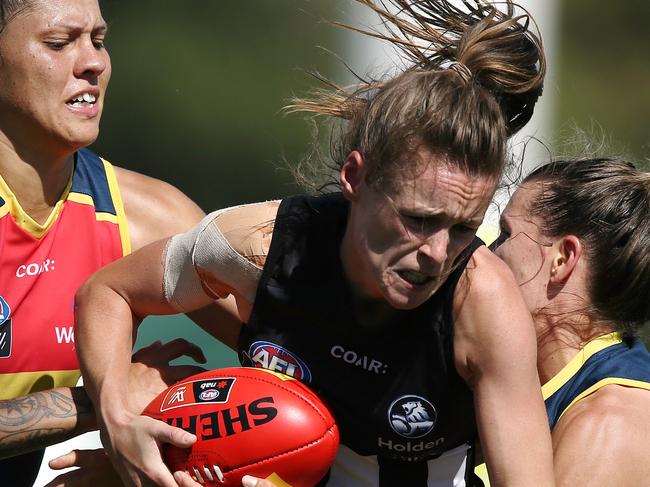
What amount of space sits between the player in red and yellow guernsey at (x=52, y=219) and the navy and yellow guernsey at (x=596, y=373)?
43.0 inches

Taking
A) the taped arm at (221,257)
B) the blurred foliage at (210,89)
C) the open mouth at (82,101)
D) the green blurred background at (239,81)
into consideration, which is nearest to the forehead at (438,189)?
the taped arm at (221,257)

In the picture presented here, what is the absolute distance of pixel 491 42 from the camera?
2.92 meters

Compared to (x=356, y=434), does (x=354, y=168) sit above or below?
above

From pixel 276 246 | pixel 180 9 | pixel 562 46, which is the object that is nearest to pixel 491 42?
pixel 276 246

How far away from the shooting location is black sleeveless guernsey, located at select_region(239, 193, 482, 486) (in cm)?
294

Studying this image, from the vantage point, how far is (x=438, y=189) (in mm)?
2695

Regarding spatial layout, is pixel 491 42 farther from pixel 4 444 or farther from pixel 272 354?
pixel 4 444

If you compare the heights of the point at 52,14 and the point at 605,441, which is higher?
the point at 52,14

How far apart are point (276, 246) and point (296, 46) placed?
1277 cm

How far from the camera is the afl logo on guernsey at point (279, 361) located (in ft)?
10.0

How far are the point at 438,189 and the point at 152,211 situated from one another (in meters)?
1.48

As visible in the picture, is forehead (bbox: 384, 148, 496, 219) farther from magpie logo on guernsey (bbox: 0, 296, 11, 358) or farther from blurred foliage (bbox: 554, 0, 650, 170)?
blurred foliage (bbox: 554, 0, 650, 170)

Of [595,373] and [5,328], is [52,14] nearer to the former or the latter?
[5,328]

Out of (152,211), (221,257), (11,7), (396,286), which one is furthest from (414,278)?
(11,7)
